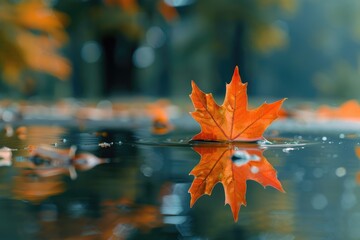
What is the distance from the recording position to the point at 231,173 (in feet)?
8.07

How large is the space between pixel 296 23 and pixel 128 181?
95.1 feet

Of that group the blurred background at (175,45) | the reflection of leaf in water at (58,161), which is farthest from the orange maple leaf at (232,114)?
the blurred background at (175,45)

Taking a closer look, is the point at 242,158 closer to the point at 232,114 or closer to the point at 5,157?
the point at 232,114

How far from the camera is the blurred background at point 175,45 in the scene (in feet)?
39.7

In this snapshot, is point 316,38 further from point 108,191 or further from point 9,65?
point 108,191

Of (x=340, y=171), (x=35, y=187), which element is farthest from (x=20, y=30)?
(x=35, y=187)

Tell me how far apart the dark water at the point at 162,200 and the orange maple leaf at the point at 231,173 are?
0.03 meters

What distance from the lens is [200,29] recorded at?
23.4 meters

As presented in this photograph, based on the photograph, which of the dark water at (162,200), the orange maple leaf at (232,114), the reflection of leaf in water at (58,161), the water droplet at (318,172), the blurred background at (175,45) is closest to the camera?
the dark water at (162,200)

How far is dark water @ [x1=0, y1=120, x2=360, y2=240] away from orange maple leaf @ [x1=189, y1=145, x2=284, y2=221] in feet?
0.08

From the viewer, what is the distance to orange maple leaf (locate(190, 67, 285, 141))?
3.02 meters

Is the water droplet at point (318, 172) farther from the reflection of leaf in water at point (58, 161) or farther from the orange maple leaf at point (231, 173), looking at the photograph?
the reflection of leaf in water at point (58, 161)

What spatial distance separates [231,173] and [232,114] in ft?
2.33

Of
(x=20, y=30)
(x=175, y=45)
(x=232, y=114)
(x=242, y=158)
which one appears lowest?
(x=242, y=158)
